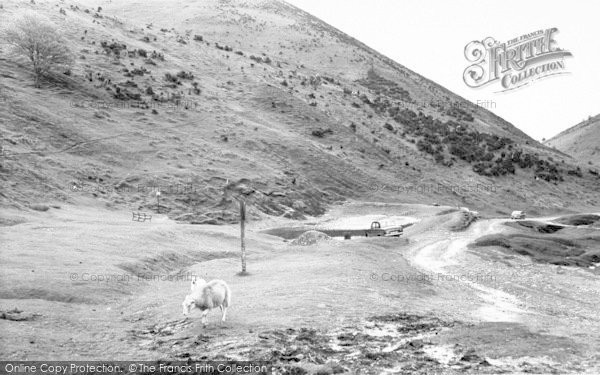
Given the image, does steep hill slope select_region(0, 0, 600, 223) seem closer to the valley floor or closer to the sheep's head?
the valley floor

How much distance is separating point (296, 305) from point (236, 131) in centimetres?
6332

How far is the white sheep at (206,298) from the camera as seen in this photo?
16609mm

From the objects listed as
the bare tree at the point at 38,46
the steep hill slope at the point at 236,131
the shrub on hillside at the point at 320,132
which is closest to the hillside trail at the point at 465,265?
the steep hill slope at the point at 236,131

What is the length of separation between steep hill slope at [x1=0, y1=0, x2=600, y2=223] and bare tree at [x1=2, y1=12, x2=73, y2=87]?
194 centimetres

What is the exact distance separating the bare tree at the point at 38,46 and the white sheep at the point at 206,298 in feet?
210

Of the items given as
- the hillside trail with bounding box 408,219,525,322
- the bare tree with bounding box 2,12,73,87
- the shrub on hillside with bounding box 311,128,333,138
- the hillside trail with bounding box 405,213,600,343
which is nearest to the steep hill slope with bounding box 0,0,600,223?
the shrub on hillside with bounding box 311,128,333,138

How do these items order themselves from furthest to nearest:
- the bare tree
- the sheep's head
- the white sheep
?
the bare tree
the white sheep
the sheep's head

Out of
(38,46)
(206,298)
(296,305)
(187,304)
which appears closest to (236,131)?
(38,46)

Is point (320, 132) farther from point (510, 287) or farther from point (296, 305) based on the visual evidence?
point (296, 305)

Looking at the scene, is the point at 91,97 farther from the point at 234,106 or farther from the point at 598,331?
the point at 598,331

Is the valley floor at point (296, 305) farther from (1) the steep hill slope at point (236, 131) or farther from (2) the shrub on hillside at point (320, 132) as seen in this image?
(2) the shrub on hillside at point (320, 132)

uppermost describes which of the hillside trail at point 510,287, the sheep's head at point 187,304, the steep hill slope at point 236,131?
the steep hill slope at point 236,131

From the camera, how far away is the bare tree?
7131 cm

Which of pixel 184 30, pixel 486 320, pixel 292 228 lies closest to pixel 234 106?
pixel 292 228
